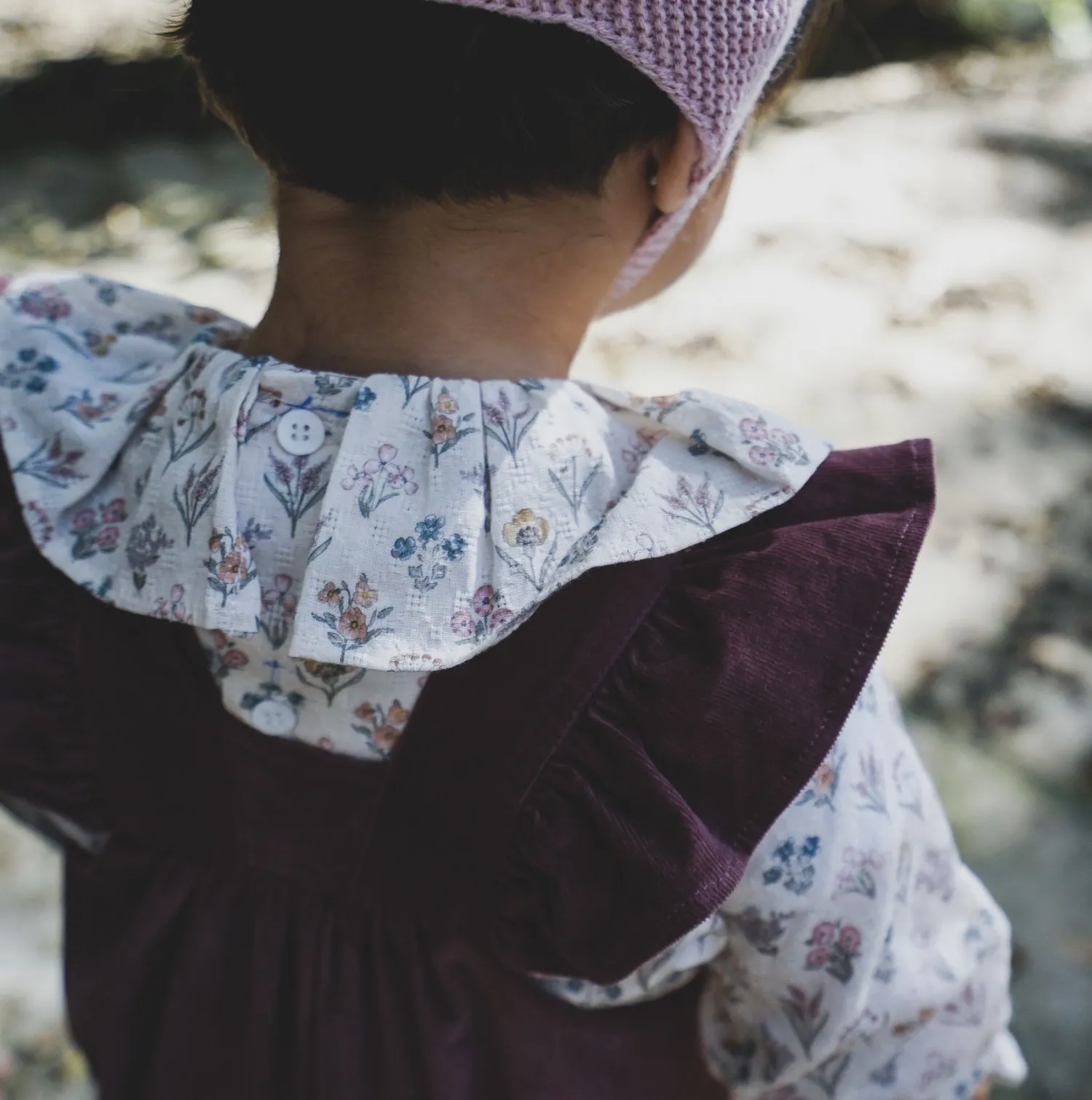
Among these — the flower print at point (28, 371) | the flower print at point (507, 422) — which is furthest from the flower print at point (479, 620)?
the flower print at point (28, 371)

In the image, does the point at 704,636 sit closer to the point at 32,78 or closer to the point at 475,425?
the point at 475,425

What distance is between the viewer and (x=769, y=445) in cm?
86

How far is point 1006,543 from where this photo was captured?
2.35m

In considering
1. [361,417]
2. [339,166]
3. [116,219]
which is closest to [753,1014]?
[361,417]

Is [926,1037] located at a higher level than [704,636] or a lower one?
lower

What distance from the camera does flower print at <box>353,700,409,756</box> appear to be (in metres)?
0.86

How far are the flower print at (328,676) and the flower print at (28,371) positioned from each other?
33 centimetres

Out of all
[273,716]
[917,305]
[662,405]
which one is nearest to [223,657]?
[273,716]

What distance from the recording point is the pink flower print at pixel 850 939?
90cm

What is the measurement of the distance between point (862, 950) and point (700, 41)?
2.10 feet

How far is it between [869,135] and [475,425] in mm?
3683

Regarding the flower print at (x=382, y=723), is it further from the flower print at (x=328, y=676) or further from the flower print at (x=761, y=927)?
the flower print at (x=761, y=927)

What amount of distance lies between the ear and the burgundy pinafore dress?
0.76 feet

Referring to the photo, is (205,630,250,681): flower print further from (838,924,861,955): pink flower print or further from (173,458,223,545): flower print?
(838,924,861,955): pink flower print
